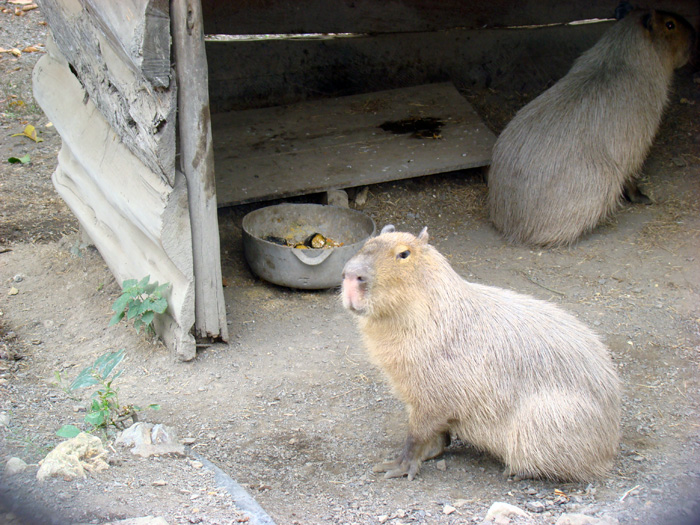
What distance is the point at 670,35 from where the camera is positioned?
5.43m

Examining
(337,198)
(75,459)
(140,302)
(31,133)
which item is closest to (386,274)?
(75,459)

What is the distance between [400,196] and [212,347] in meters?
2.39

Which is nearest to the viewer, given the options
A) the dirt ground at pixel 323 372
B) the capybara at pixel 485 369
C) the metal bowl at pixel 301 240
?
the dirt ground at pixel 323 372

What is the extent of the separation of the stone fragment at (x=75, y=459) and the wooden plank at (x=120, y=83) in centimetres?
136

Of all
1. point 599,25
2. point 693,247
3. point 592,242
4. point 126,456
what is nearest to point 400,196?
point 592,242

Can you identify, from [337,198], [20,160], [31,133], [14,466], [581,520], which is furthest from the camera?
[31,133]

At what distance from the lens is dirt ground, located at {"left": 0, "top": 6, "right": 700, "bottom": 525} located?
252 cm

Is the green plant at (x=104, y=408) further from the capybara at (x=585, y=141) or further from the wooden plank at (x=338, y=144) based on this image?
the capybara at (x=585, y=141)

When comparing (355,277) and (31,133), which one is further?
(31,133)

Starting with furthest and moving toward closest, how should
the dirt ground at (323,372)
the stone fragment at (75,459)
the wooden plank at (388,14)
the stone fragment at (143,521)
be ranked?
the wooden plank at (388,14) < the dirt ground at (323,372) < the stone fragment at (75,459) < the stone fragment at (143,521)

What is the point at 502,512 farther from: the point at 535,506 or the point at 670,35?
the point at 670,35

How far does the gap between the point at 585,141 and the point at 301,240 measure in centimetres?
218

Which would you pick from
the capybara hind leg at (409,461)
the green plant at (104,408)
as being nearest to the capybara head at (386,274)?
the capybara hind leg at (409,461)

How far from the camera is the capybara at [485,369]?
8.80 ft
